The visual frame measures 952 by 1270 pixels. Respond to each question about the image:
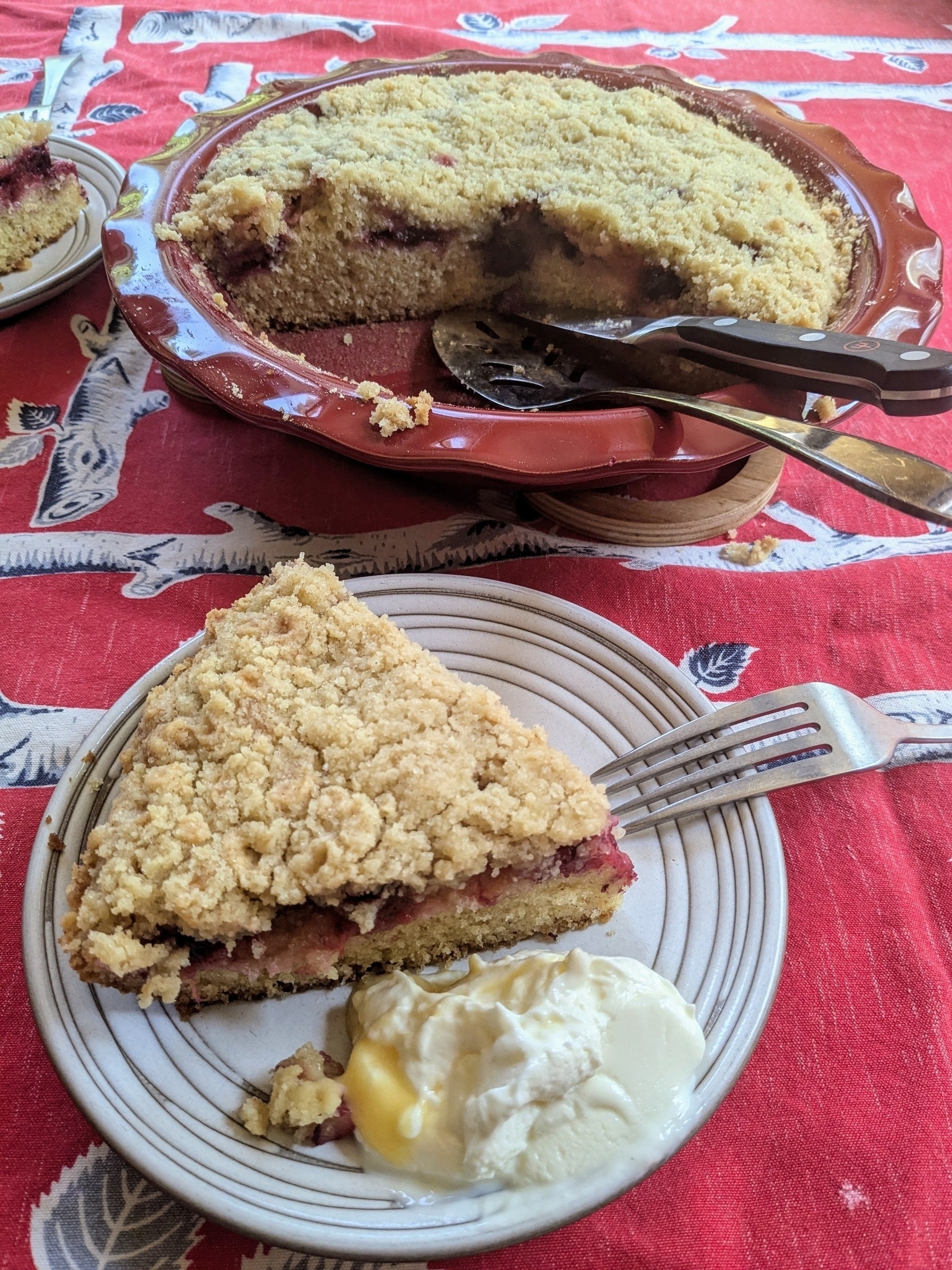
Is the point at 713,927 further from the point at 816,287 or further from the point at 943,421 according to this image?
the point at 943,421

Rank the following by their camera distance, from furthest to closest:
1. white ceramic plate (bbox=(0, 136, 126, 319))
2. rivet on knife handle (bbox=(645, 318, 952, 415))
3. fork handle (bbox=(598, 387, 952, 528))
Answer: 1. white ceramic plate (bbox=(0, 136, 126, 319))
2. rivet on knife handle (bbox=(645, 318, 952, 415))
3. fork handle (bbox=(598, 387, 952, 528))

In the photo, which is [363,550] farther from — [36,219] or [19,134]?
[19,134]

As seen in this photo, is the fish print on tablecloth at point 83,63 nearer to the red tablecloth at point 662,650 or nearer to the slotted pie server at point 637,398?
the red tablecloth at point 662,650

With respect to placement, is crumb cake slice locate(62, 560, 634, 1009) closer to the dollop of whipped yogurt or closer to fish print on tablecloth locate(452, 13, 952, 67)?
the dollop of whipped yogurt

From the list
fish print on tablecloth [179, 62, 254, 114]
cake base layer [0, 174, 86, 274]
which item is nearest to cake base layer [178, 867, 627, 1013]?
cake base layer [0, 174, 86, 274]

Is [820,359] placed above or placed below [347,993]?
above

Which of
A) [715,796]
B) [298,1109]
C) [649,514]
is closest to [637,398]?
[649,514]
